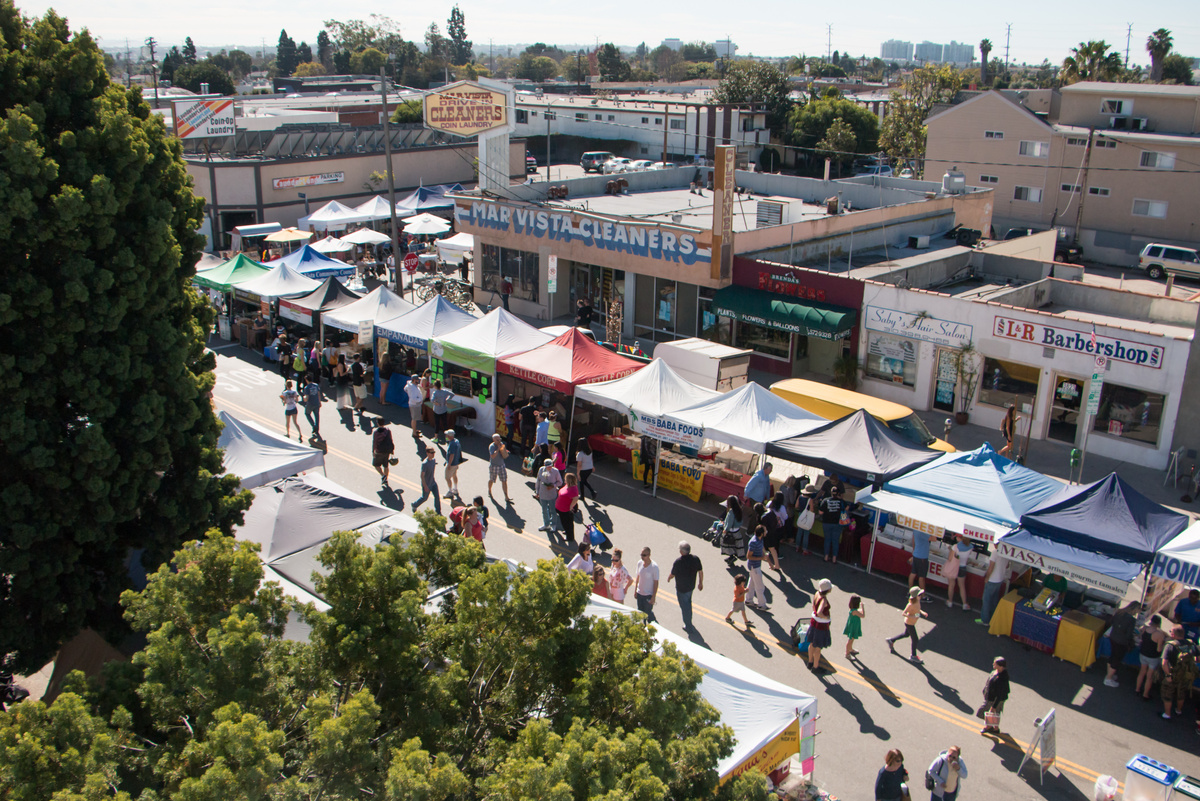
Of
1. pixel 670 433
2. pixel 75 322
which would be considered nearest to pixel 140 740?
pixel 75 322

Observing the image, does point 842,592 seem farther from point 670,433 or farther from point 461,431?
point 461,431

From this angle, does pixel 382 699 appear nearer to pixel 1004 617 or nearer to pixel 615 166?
pixel 1004 617

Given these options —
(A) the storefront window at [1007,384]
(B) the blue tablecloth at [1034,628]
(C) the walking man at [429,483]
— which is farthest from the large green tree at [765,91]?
(B) the blue tablecloth at [1034,628]

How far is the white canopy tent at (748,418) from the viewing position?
1623 cm

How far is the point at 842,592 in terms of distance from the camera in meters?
14.3

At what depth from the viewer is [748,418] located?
16656mm

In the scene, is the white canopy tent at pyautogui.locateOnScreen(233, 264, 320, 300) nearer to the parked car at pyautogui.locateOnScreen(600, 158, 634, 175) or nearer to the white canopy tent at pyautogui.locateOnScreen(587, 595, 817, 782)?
the white canopy tent at pyautogui.locateOnScreen(587, 595, 817, 782)

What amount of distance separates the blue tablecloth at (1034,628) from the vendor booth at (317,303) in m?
18.6

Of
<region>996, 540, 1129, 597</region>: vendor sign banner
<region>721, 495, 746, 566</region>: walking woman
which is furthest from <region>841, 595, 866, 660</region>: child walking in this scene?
<region>721, 495, 746, 566</region>: walking woman

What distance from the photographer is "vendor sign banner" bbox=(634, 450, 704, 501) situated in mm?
17542

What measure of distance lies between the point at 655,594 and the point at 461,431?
28.6 feet

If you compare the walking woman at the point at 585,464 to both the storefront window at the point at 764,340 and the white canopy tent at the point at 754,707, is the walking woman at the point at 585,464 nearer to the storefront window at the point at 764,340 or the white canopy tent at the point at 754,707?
the white canopy tent at the point at 754,707

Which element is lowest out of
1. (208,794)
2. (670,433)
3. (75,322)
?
(670,433)

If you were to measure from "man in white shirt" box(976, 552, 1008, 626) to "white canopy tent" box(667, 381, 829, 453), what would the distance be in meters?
4.08
